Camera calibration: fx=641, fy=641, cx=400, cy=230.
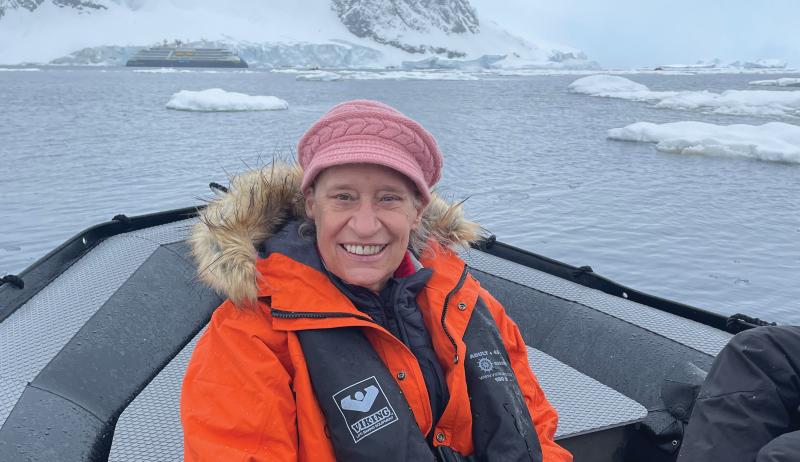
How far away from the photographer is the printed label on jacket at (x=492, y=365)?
54.7 inches

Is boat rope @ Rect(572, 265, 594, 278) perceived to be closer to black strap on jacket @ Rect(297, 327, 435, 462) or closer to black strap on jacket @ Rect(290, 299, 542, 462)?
black strap on jacket @ Rect(290, 299, 542, 462)

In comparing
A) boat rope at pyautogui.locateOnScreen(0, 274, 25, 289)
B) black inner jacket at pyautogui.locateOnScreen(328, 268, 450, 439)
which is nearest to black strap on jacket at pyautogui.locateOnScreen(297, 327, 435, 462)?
black inner jacket at pyautogui.locateOnScreen(328, 268, 450, 439)

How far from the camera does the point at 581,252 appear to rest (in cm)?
500

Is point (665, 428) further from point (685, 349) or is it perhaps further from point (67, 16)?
point (67, 16)

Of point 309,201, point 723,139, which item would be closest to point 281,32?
point 723,139

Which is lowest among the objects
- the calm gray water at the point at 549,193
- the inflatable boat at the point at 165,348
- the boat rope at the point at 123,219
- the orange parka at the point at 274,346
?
the calm gray water at the point at 549,193

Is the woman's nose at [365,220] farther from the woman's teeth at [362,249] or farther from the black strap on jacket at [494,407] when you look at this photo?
the black strap on jacket at [494,407]

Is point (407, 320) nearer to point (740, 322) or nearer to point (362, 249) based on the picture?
point (362, 249)

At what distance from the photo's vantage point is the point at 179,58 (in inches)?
2547

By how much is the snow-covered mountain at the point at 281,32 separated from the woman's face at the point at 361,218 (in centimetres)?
7693

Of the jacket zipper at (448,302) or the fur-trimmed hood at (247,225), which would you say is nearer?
the fur-trimmed hood at (247,225)

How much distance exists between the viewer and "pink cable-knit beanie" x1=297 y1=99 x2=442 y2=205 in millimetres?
1213

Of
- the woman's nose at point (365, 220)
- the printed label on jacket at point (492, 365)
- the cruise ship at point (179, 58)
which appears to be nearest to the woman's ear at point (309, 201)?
the woman's nose at point (365, 220)

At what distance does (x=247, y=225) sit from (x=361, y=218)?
10.5 inches
